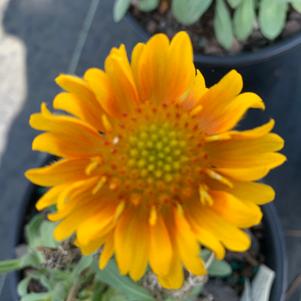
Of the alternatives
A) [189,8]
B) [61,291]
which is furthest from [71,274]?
[189,8]

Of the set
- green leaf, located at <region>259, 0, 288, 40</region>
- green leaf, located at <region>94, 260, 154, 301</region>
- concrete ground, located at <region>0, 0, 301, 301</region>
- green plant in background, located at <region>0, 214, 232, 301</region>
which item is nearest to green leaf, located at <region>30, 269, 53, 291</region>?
green plant in background, located at <region>0, 214, 232, 301</region>

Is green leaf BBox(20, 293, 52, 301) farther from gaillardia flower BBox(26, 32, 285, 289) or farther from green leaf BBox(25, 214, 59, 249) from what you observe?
gaillardia flower BBox(26, 32, 285, 289)

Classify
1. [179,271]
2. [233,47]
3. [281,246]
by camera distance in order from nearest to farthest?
[179,271] < [281,246] < [233,47]

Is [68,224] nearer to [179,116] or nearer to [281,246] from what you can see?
[179,116]

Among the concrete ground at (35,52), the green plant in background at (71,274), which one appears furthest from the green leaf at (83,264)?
the concrete ground at (35,52)

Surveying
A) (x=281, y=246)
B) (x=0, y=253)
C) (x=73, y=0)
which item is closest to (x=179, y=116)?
(x=281, y=246)

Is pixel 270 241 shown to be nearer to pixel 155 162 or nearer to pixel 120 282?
pixel 120 282

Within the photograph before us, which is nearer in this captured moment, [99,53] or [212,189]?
[212,189]

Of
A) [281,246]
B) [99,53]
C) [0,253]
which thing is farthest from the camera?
[99,53]
